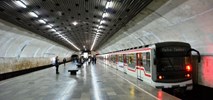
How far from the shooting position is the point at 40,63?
115ft


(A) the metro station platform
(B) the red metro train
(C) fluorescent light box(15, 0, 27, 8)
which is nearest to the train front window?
(B) the red metro train

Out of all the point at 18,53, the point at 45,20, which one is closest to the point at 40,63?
the point at 18,53

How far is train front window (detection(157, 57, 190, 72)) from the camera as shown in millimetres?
12141

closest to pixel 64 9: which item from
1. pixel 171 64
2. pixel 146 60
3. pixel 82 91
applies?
pixel 82 91

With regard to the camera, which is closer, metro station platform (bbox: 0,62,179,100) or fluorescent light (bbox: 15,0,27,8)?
metro station platform (bbox: 0,62,179,100)

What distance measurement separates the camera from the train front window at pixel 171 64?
39.8 ft

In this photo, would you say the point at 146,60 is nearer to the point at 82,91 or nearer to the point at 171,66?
the point at 171,66

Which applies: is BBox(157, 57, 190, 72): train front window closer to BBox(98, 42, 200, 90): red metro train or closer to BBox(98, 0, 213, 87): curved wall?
BBox(98, 42, 200, 90): red metro train

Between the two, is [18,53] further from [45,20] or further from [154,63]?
[154,63]

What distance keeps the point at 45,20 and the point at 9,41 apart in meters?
4.31

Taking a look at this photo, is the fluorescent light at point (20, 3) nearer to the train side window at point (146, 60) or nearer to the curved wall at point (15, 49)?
the curved wall at point (15, 49)

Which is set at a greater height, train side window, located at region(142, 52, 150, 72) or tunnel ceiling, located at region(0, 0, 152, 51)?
tunnel ceiling, located at region(0, 0, 152, 51)

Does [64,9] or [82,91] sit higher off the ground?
[64,9]

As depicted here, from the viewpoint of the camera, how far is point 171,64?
1218 centimetres
